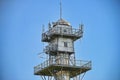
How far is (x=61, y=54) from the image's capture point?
74.8m

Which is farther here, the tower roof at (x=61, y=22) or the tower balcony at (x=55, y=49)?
the tower roof at (x=61, y=22)

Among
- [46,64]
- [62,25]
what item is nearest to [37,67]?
[46,64]

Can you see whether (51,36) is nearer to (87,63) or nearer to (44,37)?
(44,37)

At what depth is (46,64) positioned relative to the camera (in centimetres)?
7338

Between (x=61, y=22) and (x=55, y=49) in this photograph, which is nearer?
(x=55, y=49)

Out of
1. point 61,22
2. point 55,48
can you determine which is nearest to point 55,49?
point 55,48

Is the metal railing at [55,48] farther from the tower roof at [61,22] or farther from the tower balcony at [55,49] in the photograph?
the tower roof at [61,22]

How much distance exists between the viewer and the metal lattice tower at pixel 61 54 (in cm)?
7356

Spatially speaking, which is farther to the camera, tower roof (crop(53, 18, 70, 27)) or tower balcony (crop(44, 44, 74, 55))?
tower roof (crop(53, 18, 70, 27))

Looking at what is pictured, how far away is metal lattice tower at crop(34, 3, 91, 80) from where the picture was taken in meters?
73.6

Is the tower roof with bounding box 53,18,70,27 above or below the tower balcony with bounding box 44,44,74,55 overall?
above

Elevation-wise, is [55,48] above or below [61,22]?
below

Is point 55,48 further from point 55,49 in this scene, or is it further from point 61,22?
point 61,22

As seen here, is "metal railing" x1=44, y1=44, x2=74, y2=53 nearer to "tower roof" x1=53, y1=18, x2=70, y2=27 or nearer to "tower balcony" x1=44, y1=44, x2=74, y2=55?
"tower balcony" x1=44, y1=44, x2=74, y2=55
